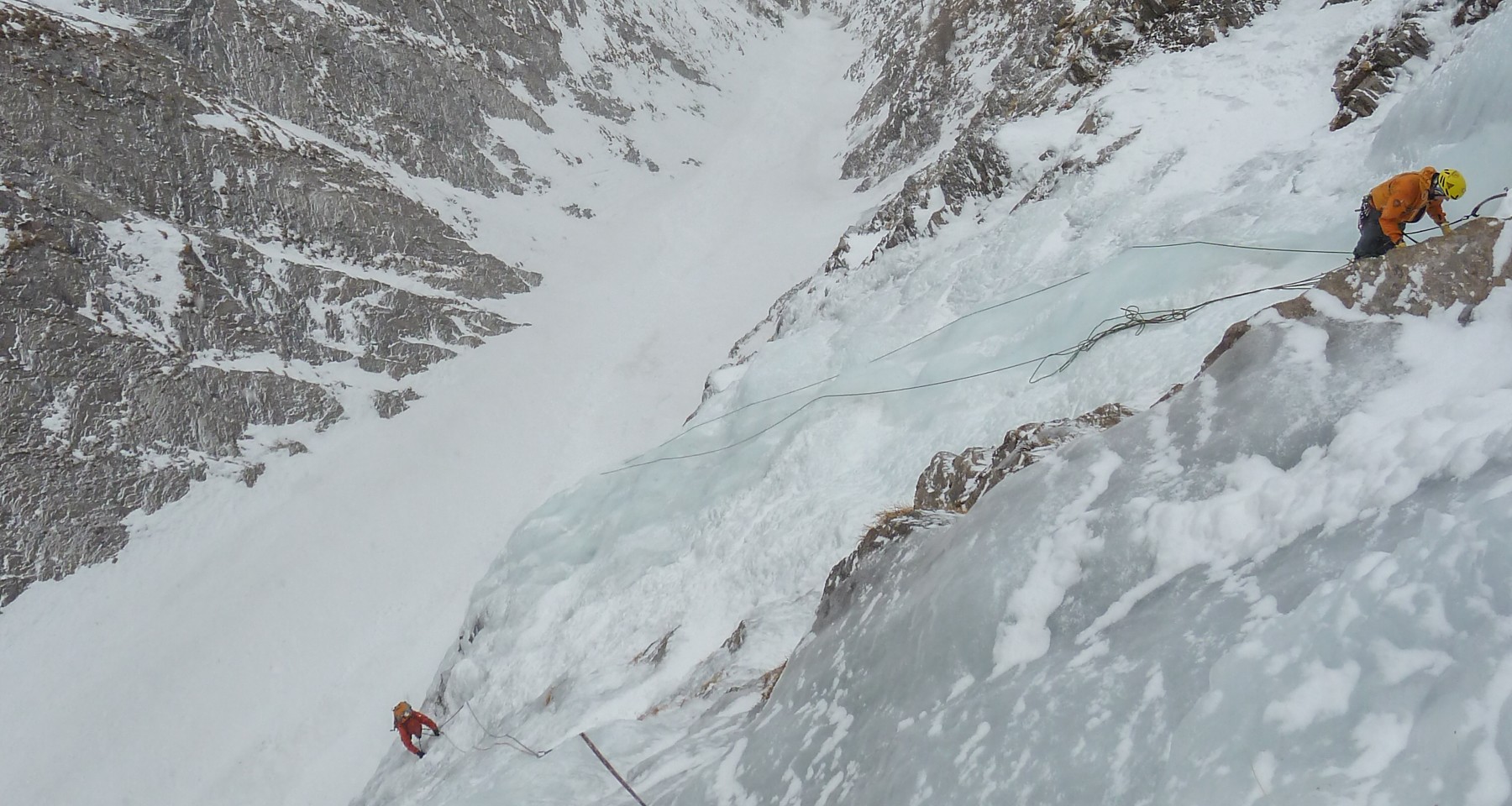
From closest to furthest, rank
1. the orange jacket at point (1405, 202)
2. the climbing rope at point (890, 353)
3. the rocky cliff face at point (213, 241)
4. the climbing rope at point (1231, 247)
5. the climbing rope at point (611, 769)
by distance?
the climbing rope at point (611, 769)
the orange jacket at point (1405, 202)
the climbing rope at point (1231, 247)
the climbing rope at point (890, 353)
the rocky cliff face at point (213, 241)

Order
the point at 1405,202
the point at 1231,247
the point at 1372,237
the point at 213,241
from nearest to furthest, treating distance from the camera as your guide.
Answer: the point at 1405,202
the point at 1372,237
the point at 1231,247
the point at 213,241

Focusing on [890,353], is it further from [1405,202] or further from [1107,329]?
[1405,202]

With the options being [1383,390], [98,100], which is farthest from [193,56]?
[1383,390]

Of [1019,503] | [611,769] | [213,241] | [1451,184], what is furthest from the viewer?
[213,241]

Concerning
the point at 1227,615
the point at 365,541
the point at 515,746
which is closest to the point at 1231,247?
the point at 1227,615

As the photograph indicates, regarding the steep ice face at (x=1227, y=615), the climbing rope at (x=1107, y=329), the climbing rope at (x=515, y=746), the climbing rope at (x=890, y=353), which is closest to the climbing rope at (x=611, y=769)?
the climbing rope at (x=515, y=746)

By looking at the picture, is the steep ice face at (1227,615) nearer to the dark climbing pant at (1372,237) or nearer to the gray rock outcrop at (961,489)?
the gray rock outcrop at (961,489)
